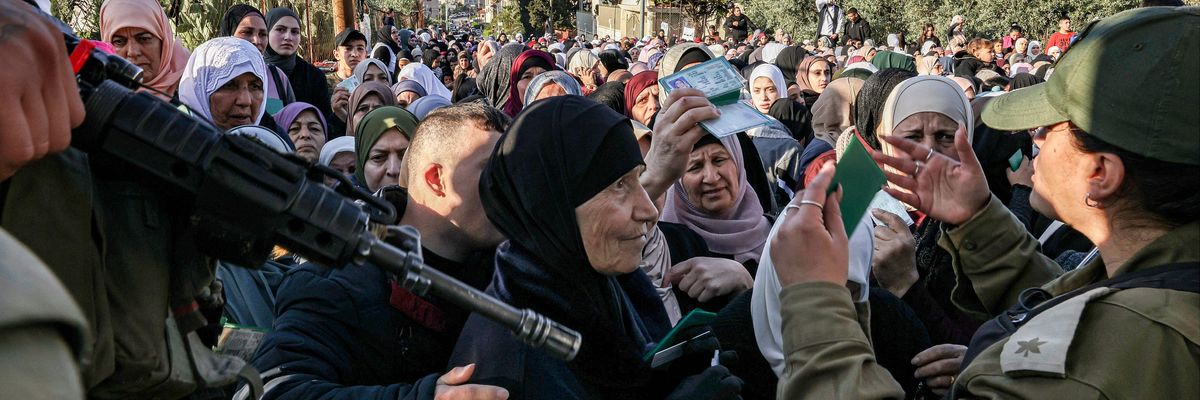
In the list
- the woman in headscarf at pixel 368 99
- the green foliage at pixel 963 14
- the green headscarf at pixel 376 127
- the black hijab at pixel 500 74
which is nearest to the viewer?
the green headscarf at pixel 376 127

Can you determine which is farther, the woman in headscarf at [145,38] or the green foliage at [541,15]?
the green foliage at [541,15]

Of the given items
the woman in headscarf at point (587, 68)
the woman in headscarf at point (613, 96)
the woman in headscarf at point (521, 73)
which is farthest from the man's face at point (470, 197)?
the woman in headscarf at point (587, 68)

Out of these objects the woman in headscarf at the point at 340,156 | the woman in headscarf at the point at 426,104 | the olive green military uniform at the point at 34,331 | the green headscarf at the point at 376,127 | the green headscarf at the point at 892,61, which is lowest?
the green headscarf at the point at 892,61

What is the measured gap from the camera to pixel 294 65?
821cm

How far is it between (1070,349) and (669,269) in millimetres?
1719

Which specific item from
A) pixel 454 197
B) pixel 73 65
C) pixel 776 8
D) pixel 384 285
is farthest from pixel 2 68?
pixel 776 8

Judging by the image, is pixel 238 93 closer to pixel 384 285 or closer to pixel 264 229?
pixel 384 285

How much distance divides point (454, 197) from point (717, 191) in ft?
5.18

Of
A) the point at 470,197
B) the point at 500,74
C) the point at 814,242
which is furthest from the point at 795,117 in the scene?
the point at 814,242

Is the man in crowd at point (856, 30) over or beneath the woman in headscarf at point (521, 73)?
beneath

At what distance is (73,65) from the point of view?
4.51 feet

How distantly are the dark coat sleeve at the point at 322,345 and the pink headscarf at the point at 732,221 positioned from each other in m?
1.69

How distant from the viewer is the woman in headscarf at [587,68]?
11.8 metres

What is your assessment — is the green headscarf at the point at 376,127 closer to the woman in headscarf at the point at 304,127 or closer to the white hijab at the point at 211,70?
the white hijab at the point at 211,70
